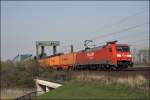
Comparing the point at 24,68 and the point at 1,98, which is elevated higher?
the point at 24,68

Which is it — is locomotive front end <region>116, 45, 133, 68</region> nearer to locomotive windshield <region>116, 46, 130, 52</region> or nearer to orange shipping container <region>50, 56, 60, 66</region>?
locomotive windshield <region>116, 46, 130, 52</region>

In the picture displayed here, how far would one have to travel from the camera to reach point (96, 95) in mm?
21969

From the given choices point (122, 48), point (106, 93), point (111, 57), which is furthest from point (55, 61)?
point (106, 93)

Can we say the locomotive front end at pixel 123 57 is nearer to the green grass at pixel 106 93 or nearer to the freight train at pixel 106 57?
the freight train at pixel 106 57

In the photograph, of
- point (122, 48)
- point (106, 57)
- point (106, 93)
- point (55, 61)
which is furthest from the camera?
point (55, 61)

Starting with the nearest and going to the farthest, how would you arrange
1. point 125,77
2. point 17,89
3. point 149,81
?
point 149,81, point 125,77, point 17,89

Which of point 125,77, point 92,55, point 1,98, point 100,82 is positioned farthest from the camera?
point 1,98

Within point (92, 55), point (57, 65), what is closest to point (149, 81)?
point (92, 55)

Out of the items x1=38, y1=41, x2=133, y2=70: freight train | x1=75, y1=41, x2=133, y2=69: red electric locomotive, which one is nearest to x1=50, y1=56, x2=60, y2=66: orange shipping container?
x1=38, y1=41, x2=133, y2=70: freight train

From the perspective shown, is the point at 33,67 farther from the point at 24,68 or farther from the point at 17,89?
the point at 17,89

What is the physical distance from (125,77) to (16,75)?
4037cm

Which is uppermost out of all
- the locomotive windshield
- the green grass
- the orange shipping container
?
the locomotive windshield

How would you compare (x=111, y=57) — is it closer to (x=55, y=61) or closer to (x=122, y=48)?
(x=122, y=48)

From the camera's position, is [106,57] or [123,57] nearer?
[123,57]
